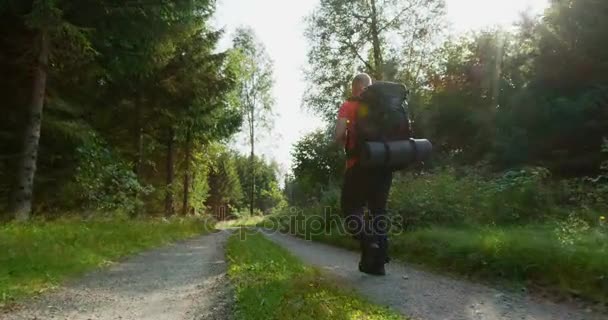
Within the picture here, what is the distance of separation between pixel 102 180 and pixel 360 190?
1105 cm

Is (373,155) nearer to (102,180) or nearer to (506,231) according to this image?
(506,231)

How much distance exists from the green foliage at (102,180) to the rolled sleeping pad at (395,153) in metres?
9.26

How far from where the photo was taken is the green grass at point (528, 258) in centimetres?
441

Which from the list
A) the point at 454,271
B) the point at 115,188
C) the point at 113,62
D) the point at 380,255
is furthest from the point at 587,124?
the point at 115,188

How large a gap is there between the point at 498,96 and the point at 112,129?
13571 mm

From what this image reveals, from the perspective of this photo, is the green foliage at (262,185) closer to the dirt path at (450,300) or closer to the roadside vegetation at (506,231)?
the roadside vegetation at (506,231)

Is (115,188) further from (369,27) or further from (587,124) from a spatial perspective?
(369,27)

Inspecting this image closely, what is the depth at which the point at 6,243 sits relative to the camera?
22.4 ft

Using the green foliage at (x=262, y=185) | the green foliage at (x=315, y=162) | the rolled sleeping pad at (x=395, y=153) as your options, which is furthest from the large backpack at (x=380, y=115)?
the green foliage at (x=262, y=185)

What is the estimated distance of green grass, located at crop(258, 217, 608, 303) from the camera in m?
4.41

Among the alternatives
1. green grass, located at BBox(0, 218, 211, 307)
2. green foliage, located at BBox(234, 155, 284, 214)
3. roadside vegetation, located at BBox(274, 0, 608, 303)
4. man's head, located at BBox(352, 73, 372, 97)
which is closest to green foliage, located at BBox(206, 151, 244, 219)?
green foliage, located at BBox(234, 155, 284, 214)

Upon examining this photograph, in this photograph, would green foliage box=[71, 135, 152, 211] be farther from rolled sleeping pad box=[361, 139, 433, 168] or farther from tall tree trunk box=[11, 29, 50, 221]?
rolled sleeping pad box=[361, 139, 433, 168]

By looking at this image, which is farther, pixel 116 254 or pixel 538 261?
pixel 116 254

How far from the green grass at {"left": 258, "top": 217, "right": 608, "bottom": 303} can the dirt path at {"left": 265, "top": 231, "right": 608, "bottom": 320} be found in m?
0.41
